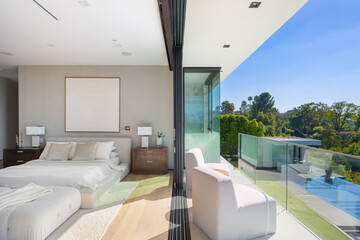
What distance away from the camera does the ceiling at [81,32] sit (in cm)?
278

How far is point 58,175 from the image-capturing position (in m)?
3.25

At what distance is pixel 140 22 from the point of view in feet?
10.4

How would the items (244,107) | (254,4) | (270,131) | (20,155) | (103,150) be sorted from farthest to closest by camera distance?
(244,107) < (270,131) < (20,155) < (103,150) < (254,4)

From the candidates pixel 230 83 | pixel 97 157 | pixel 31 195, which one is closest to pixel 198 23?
pixel 31 195

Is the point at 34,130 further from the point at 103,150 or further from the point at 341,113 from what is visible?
the point at 341,113

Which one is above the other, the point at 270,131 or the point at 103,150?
the point at 103,150

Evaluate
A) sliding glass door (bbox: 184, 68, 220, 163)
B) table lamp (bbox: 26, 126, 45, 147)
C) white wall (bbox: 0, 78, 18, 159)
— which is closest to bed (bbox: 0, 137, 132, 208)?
A: table lamp (bbox: 26, 126, 45, 147)

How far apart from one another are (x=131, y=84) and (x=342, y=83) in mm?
17662

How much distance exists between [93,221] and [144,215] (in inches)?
24.4

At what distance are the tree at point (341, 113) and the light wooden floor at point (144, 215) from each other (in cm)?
1373

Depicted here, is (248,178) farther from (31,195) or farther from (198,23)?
(31,195)

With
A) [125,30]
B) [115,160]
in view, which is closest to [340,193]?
[125,30]

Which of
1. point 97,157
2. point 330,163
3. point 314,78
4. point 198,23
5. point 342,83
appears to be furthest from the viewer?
point 314,78

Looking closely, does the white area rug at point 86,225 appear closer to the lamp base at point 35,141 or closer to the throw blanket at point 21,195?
the throw blanket at point 21,195
